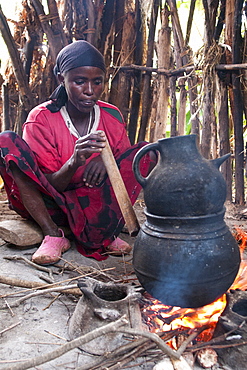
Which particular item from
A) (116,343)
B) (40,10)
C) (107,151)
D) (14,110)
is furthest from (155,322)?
(14,110)

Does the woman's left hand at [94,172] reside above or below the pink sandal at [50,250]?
above

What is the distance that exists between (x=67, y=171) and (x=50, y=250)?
0.55 meters

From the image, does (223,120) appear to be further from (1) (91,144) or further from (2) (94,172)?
(1) (91,144)

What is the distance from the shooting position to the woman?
235cm

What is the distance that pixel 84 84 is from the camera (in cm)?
242

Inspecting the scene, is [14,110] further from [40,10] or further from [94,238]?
[94,238]

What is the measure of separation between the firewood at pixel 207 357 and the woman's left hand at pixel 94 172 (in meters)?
1.33

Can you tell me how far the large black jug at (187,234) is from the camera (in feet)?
4.71

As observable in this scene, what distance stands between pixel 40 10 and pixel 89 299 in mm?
3567

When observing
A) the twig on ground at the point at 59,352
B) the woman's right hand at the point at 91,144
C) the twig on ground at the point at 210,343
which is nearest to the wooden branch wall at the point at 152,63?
the woman's right hand at the point at 91,144

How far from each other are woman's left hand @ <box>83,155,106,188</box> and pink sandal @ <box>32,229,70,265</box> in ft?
1.51

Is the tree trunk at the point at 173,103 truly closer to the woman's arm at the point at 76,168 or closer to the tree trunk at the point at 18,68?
the tree trunk at the point at 18,68

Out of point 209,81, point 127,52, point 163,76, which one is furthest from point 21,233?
point 127,52

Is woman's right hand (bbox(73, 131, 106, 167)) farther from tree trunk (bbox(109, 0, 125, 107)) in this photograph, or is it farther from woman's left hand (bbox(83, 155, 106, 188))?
tree trunk (bbox(109, 0, 125, 107))
